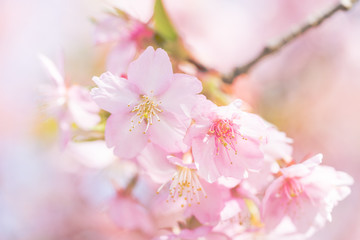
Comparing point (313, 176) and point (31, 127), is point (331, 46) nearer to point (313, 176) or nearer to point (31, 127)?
point (31, 127)

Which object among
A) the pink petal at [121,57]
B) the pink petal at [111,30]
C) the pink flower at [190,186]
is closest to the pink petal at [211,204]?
the pink flower at [190,186]

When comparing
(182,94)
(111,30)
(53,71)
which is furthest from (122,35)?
(182,94)

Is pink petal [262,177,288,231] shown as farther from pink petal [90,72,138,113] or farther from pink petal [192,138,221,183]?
pink petal [90,72,138,113]

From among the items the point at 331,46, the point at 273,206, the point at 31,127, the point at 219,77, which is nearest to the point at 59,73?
the point at 219,77

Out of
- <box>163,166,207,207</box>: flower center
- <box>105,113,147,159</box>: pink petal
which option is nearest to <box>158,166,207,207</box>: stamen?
<box>163,166,207,207</box>: flower center

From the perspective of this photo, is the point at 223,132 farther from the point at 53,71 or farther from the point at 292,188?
the point at 53,71
